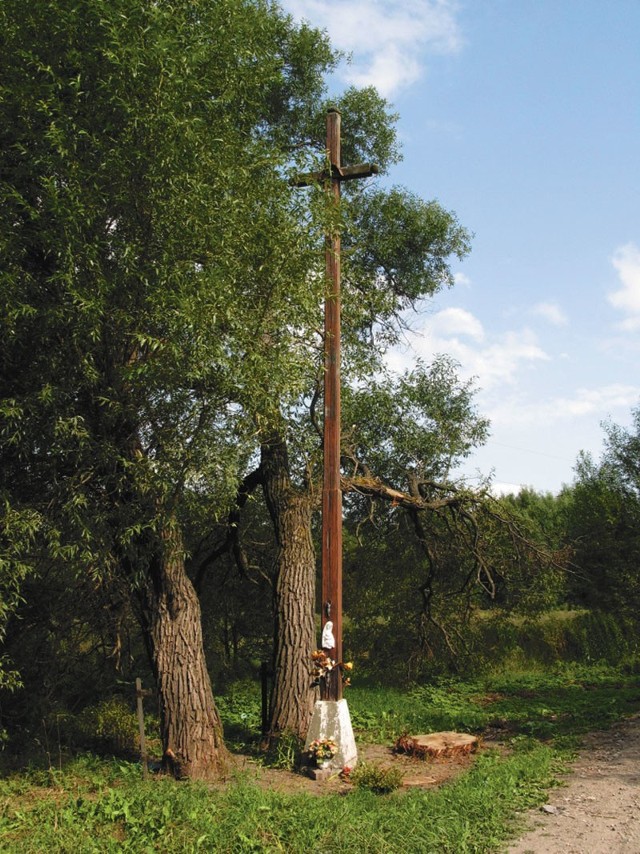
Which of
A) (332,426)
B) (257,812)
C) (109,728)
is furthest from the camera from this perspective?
(109,728)

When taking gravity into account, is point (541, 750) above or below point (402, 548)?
below

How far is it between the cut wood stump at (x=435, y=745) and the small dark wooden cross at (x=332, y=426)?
1527 millimetres

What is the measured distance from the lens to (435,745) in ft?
32.7

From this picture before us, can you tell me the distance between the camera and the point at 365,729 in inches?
465

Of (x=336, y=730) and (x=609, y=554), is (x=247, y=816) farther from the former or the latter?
(x=609, y=554)

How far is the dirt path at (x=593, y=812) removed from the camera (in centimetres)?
607

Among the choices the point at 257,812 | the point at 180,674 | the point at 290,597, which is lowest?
the point at 257,812

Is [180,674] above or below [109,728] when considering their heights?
above

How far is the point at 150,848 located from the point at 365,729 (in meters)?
6.14

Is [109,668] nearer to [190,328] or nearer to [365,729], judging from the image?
[365,729]

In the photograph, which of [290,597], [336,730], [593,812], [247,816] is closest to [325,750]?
[336,730]

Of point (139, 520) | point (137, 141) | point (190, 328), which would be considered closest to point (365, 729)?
point (139, 520)

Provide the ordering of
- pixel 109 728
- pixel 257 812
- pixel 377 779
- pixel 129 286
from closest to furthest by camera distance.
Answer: pixel 257 812 → pixel 129 286 → pixel 377 779 → pixel 109 728

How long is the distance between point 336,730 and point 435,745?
170 cm
